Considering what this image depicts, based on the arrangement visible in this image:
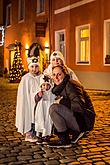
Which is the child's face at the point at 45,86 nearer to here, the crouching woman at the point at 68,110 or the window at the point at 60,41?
the crouching woman at the point at 68,110

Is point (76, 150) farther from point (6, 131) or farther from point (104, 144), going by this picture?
point (6, 131)

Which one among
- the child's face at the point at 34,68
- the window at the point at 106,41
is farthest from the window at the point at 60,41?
the child's face at the point at 34,68

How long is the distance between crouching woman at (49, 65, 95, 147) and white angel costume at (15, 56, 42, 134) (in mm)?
561

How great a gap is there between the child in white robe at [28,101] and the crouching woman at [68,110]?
561 mm

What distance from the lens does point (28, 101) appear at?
7.39 m

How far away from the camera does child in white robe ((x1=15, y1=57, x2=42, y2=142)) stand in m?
7.33

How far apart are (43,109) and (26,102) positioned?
1.26 feet

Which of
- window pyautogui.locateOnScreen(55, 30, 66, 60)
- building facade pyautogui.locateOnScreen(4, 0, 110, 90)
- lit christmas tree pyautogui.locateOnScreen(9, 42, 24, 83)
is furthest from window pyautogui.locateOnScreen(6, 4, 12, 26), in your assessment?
window pyautogui.locateOnScreen(55, 30, 66, 60)

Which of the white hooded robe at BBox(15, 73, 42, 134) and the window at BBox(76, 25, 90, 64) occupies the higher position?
the window at BBox(76, 25, 90, 64)

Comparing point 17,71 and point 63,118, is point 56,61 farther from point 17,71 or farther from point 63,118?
point 17,71

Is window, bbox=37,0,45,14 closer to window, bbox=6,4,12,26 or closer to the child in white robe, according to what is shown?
window, bbox=6,4,12,26

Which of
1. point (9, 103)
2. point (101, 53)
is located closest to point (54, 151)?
point (9, 103)

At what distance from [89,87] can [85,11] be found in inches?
150

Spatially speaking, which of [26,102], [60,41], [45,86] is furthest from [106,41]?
[45,86]
